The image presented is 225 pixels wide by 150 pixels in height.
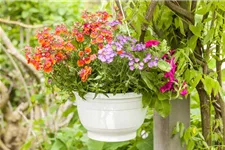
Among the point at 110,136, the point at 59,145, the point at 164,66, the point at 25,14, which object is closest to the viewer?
the point at 164,66

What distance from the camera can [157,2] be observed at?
3.68 ft

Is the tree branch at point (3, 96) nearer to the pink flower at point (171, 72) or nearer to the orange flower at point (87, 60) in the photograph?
the orange flower at point (87, 60)

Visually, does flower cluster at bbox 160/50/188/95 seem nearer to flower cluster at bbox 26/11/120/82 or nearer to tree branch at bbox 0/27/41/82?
flower cluster at bbox 26/11/120/82

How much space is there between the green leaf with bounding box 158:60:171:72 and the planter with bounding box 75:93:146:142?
0.12m

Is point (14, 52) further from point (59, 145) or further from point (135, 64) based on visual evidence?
point (135, 64)

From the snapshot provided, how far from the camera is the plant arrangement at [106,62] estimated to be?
1.12 m

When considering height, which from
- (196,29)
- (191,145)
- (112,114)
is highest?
(196,29)

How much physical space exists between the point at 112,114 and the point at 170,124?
0.22 m

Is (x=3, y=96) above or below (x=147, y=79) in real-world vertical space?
below

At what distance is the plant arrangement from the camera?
1122mm

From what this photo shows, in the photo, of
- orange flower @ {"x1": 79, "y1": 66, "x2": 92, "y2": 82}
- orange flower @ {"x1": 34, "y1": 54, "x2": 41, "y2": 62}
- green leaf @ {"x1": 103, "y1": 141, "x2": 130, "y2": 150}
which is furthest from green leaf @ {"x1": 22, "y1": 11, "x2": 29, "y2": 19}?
orange flower @ {"x1": 79, "y1": 66, "x2": 92, "y2": 82}

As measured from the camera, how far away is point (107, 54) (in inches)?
43.8

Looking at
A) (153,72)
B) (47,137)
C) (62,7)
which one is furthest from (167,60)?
(62,7)

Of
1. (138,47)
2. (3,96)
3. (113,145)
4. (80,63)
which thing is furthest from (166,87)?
(3,96)
